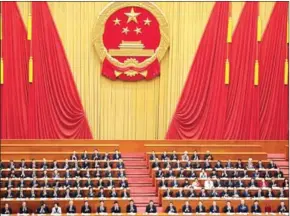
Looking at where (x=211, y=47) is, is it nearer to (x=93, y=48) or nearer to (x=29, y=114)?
(x=93, y=48)

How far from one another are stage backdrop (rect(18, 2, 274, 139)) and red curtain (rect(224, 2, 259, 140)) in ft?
0.77

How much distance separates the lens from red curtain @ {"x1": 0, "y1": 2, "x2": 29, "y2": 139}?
15.8m

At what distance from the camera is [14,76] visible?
15.8 m

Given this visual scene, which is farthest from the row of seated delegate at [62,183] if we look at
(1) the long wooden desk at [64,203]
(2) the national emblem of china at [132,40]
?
(2) the national emblem of china at [132,40]

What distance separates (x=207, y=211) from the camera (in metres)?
12.5

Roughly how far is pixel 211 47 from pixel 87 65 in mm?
2793

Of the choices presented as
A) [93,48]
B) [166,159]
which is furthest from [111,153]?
[93,48]

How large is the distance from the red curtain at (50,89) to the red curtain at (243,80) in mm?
3383

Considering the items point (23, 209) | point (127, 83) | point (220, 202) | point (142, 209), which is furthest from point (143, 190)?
point (127, 83)

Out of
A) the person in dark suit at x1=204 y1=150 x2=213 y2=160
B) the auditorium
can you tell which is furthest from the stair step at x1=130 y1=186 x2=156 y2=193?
the person in dark suit at x1=204 y1=150 x2=213 y2=160

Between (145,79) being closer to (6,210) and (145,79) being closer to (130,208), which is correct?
(130,208)

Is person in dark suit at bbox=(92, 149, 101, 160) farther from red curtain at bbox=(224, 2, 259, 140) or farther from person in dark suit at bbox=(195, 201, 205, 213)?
red curtain at bbox=(224, 2, 259, 140)

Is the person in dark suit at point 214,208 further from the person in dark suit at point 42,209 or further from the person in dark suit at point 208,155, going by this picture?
the person in dark suit at point 42,209

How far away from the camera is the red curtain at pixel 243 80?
53.0 feet
